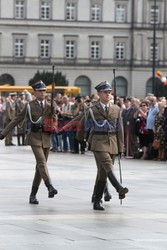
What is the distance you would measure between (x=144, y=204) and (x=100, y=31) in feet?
308

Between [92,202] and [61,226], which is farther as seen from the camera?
[92,202]

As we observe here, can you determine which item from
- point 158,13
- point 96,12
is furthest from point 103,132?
point 158,13

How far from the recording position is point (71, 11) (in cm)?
10800

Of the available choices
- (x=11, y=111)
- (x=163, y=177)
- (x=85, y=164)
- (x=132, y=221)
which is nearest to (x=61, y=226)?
(x=132, y=221)

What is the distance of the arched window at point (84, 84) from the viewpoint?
10794 centimetres

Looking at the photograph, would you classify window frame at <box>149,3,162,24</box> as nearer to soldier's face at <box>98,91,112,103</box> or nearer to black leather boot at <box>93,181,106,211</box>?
soldier's face at <box>98,91,112,103</box>

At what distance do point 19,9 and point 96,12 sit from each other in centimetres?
811

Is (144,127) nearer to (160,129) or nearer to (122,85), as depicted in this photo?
(160,129)

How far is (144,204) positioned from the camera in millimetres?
15977

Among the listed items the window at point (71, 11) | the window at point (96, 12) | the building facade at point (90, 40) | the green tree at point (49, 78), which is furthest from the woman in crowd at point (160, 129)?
the window at point (96, 12)

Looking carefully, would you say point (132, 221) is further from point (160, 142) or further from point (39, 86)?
point (160, 142)

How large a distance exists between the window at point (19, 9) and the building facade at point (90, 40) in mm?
100

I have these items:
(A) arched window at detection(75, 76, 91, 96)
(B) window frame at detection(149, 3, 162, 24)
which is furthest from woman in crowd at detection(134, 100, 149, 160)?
(B) window frame at detection(149, 3, 162, 24)

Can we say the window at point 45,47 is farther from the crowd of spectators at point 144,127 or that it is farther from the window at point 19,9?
the crowd of spectators at point 144,127
